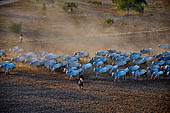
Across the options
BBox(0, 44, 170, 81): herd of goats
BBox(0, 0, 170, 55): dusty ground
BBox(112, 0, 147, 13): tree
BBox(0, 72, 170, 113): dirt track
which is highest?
BBox(112, 0, 147, 13): tree

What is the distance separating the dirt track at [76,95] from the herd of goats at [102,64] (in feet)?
2.36

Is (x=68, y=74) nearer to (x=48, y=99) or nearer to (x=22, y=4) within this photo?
(x=48, y=99)

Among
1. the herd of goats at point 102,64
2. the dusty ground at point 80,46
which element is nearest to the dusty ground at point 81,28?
the dusty ground at point 80,46

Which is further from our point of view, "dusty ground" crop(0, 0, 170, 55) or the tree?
the tree

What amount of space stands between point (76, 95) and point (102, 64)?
6.69m

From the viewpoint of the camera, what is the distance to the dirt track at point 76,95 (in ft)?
48.7

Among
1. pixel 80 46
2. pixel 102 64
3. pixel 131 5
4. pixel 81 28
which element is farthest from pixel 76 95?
pixel 131 5

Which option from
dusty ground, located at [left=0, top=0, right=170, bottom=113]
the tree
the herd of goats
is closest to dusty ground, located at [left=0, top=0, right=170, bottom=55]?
dusty ground, located at [left=0, top=0, right=170, bottom=113]

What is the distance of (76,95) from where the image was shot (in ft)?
54.0

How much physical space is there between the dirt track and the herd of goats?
0.72m

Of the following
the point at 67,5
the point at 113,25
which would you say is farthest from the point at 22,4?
the point at 113,25

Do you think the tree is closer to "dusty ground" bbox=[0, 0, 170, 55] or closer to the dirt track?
"dusty ground" bbox=[0, 0, 170, 55]

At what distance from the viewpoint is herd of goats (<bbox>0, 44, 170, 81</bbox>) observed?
20250 millimetres

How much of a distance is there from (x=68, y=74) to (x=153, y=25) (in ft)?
70.9
